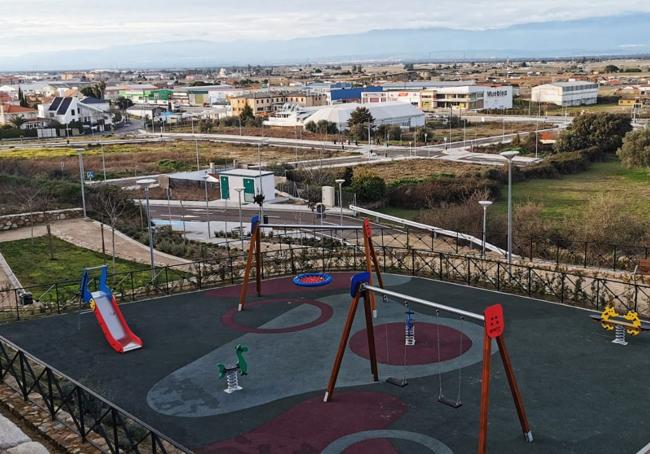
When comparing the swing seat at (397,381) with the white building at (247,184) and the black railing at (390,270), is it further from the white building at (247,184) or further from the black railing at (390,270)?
the white building at (247,184)

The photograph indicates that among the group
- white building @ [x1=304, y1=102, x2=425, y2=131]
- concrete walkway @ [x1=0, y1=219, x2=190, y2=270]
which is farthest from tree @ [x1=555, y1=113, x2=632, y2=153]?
concrete walkway @ [x1=0, y1=219, x2=190, y2=270]

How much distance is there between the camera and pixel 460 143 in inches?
2987

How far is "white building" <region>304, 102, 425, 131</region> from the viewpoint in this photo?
88.7m

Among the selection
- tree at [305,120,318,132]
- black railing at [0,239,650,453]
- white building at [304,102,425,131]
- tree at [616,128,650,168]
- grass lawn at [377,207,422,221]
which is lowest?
grass lawn at [377,207,422,221]

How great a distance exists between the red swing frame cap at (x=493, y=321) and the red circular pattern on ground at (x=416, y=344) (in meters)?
4.66

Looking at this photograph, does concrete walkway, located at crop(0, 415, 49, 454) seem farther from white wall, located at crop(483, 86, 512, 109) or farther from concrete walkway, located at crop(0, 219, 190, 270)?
white wall, located at crop(483, 86, 512, 109)

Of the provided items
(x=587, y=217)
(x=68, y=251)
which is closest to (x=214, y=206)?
(x=68, y=251)

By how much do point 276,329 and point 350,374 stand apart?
149 inches

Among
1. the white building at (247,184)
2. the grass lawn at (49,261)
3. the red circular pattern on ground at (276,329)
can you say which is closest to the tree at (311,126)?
the white building at (247,184)

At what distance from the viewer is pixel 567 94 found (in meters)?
114

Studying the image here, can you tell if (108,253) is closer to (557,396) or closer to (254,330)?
(254,330)

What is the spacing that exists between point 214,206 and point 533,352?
106 feet

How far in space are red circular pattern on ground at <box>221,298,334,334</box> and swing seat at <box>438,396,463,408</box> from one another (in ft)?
18.5

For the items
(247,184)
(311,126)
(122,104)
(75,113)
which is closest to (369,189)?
(247,184)
